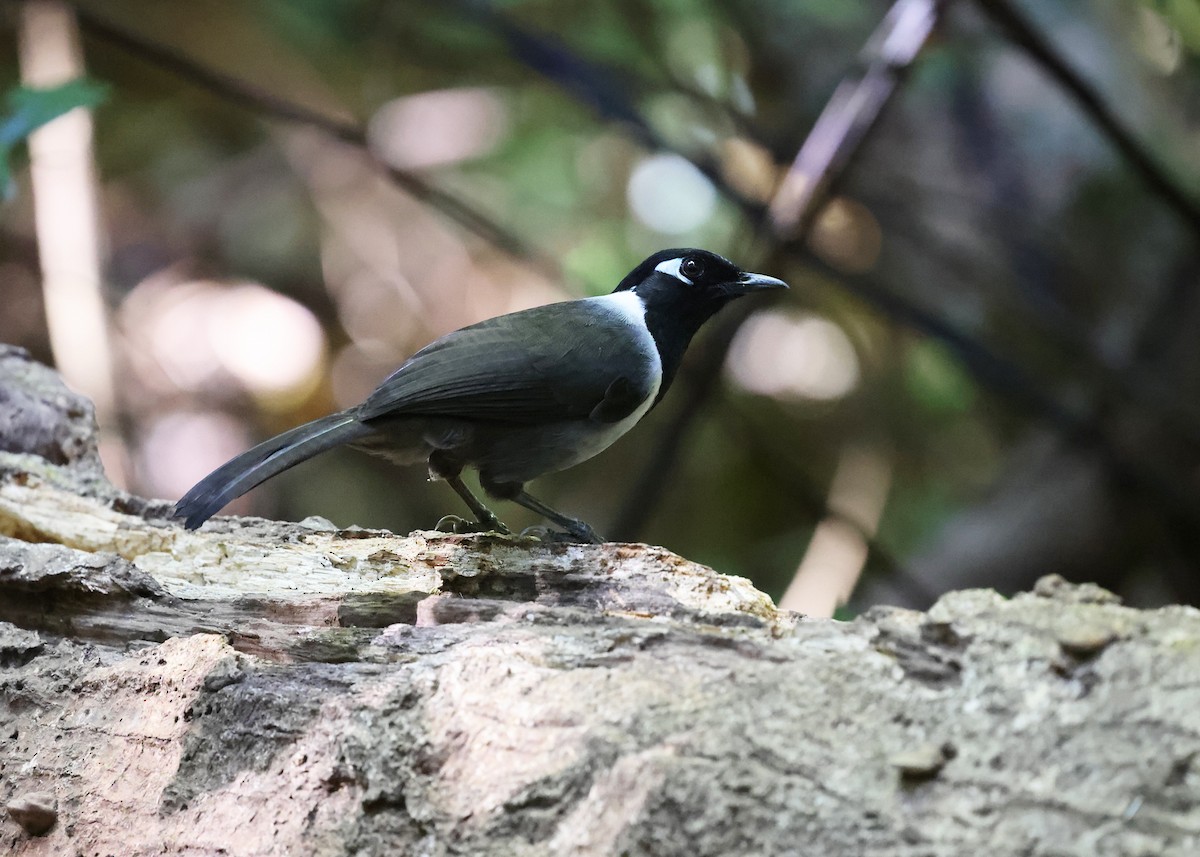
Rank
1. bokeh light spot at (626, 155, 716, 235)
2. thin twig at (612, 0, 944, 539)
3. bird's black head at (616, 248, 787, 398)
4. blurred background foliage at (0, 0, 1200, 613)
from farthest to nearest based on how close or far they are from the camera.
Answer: bokeh light spot at (626, 155, 716, 235) < blurred background foliage at (0, 0, 1200, 613) < thin twig at (612, 0, 944, 539) < bird's black head at (616, 248, 787, 398)

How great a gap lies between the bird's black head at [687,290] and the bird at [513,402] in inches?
2.4

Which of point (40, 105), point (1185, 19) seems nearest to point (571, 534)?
point (40, 105)

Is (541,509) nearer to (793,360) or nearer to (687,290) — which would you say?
(687,290)

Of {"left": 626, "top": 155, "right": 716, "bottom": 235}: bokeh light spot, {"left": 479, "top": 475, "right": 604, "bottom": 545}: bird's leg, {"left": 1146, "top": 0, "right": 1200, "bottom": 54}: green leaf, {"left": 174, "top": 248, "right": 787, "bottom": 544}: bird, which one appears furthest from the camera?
{"left": 626, "top": 155, "right": 716, "bottom": 235}: bokeh light spot

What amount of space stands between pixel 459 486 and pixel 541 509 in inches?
11.8

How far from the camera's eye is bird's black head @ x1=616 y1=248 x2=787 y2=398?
12.2ft

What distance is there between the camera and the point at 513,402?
3244 millimetres

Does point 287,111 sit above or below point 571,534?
above

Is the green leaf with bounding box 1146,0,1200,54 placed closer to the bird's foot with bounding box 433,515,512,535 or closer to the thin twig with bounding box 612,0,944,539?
the thin twig with bounding box 612,0,944,539

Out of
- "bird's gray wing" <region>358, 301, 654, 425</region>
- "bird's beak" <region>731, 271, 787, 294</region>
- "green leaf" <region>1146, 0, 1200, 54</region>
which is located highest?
"green leaf" <region>1146, 0, 1200, 54</region>

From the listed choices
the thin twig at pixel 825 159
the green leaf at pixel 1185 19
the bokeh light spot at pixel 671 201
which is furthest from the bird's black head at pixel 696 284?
the bokeh light spot at pixel 671 201

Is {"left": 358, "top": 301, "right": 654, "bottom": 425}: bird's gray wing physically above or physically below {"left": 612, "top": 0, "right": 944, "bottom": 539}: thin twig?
below

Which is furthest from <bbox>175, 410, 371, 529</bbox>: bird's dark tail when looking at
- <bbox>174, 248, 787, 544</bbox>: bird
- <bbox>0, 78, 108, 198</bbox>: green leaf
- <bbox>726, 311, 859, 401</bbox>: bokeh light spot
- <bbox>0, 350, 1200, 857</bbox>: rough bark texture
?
<bbox>726, 311, 859, 401</bbox>: bokeh light spot

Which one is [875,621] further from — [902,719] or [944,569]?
[944,569]
